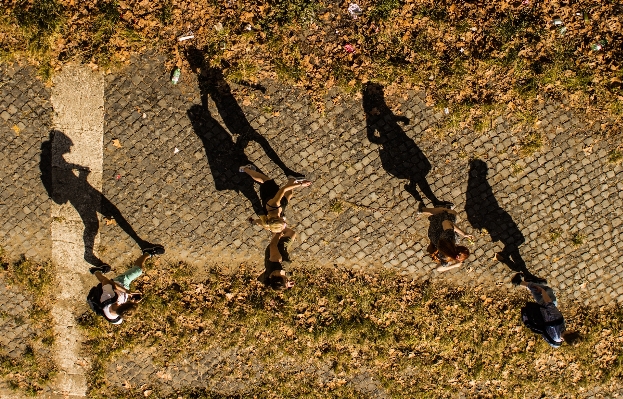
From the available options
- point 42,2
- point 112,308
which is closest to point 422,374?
point 112,308

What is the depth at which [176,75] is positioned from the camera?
22.6 feet

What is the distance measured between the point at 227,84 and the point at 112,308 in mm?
3951

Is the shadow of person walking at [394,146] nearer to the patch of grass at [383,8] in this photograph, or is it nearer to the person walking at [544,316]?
the patch of grass at [383,8]

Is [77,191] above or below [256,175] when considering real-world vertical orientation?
above

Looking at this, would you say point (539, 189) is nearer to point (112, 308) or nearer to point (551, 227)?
point (551, 227)

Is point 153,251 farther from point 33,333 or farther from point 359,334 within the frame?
point 359,334

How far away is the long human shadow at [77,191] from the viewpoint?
6.99 metres

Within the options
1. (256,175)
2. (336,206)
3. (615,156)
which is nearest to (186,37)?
(256,175)

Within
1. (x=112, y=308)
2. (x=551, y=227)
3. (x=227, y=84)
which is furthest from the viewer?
(x=551, y=227)

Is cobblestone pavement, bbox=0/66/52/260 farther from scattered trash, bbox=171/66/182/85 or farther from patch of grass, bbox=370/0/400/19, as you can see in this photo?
patch of grass, bbox=370/0/400/19

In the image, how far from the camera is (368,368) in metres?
7.66

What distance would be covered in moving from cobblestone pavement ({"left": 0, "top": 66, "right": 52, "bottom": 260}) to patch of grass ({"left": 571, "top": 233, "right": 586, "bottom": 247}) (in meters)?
9.00

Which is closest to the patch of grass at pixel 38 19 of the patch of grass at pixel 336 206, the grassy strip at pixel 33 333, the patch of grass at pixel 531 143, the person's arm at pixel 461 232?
the grassy strip at pixel 33 333

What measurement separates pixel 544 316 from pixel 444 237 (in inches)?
80.1
